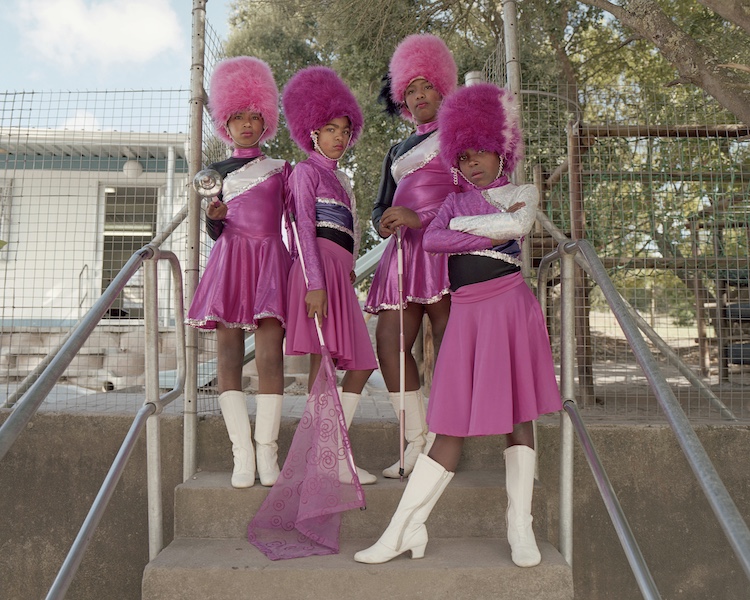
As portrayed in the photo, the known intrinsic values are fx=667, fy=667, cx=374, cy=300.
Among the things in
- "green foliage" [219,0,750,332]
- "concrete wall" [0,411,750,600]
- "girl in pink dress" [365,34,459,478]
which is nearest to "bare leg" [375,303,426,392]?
"girl in pink dress" [365,34,459,478]

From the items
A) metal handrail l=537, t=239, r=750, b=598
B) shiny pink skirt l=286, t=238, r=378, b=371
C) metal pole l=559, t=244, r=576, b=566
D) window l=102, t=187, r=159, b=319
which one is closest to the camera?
metal handrail l=537, t=239, r=750, b=598

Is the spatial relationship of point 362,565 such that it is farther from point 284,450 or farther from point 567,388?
point 567,388

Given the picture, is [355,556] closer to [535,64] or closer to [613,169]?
[613,169]

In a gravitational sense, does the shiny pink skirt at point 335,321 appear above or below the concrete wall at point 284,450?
above

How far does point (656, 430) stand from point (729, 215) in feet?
5.26

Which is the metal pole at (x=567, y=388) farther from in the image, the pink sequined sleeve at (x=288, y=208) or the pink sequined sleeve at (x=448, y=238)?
the pink sequined sleeve at (x=288, y=208)

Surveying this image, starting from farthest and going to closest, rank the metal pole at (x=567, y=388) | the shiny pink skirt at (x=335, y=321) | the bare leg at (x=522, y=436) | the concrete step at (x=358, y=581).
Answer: the shiny pink skirt at (x=335, y=321) → the metal pole at (x=567, y=388) → the bare leg at (x=522, y=436) → the concrete step at (x=358, y=581)

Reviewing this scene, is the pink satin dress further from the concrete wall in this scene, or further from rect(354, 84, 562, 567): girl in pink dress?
rect(354, 84, 562, 567): girl in pink dress

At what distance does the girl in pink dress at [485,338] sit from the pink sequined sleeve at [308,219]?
0.48 m

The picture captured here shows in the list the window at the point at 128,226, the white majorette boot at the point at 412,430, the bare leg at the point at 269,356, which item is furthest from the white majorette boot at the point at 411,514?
the window at the point at 128,226

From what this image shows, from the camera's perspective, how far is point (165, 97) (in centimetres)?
408

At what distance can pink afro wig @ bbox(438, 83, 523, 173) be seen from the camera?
2.59 metres

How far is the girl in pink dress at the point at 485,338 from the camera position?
2.43 m

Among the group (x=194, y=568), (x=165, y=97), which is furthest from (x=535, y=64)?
(x=194, y=568)
